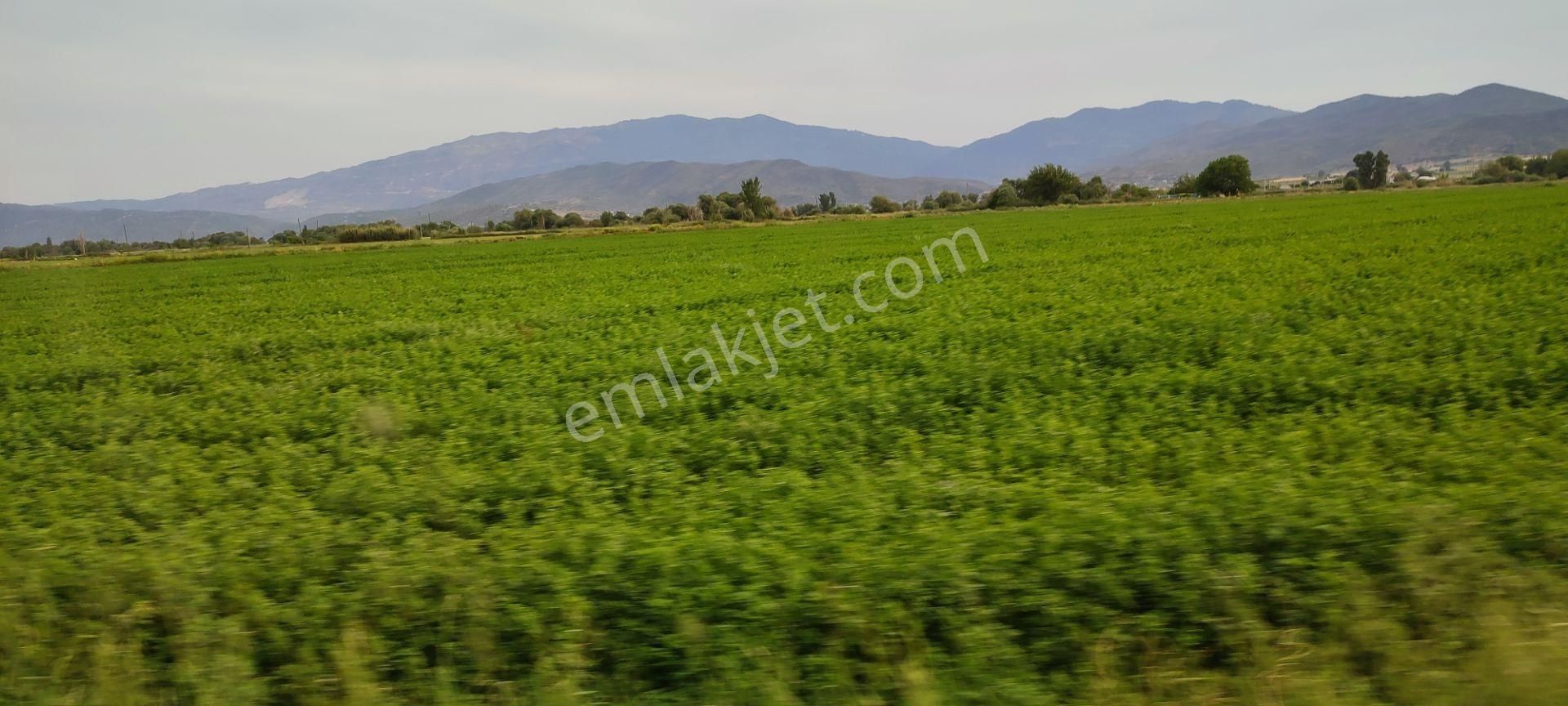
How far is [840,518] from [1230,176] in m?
114

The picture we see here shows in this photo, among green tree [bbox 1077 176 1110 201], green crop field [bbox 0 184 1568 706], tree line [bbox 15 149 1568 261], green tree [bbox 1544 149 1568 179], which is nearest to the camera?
green crop field [bbox 0 184 1568 706]

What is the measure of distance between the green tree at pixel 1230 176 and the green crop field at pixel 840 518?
101 m

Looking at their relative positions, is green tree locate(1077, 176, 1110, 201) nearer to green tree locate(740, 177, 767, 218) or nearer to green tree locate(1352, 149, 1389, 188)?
green tree locate(1352, 149, 1389, 188)

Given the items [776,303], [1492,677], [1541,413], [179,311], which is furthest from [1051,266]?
[179,311]

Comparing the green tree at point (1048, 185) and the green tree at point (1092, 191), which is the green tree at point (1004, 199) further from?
the green tree at point (1092, 191)

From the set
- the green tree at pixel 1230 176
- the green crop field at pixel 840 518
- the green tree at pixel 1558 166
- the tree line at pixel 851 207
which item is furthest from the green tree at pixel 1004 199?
the green crop field at pixel 840 518

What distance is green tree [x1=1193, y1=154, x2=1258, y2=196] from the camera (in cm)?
10188

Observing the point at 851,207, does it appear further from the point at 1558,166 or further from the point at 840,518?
the point at 840,518

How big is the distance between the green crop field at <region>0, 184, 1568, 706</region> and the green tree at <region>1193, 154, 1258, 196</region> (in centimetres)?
10111

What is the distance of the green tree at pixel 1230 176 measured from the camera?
334ft

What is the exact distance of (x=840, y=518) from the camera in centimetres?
583

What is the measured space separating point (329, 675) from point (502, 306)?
17.7 m

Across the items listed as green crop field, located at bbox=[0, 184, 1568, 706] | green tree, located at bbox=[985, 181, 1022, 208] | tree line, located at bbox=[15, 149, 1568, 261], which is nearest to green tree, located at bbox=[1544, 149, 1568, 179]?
tree line, located at bbox=[15, 149, 1568, 261]

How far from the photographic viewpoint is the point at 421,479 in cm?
712
